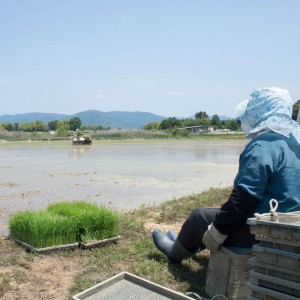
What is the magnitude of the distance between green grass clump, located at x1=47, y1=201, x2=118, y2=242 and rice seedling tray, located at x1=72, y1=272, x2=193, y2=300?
150 centimetres

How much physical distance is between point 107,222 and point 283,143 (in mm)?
2370

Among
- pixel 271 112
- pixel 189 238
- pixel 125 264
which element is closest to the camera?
pixel 271 112

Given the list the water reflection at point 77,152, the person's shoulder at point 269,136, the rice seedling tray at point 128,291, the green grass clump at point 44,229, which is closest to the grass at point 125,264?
the green grass clump at point 44,229

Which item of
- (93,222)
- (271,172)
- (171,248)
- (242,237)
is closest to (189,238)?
(171,248)

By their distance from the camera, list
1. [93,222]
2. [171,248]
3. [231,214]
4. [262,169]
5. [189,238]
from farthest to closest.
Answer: [93,222] < [171,248] < [189,238] < [231,214] < [262,169]

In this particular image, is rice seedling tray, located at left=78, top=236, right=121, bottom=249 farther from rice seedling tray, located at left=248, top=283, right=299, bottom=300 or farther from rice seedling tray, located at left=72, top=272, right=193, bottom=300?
rice seedling tray, located at left=248, top=283, right=299, bottom=300

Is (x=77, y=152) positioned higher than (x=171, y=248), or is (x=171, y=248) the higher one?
(x=171, y=248)

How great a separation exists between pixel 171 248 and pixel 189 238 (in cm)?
35

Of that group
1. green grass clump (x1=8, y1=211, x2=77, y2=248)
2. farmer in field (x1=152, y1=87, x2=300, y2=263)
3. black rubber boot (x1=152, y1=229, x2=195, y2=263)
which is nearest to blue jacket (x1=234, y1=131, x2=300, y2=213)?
farmer in field (x1=152, y1=87, x2=300, y2=263)

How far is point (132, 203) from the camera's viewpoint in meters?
8.38

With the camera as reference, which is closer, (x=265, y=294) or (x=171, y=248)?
(x=265, y=294)

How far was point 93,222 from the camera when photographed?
4465 mm

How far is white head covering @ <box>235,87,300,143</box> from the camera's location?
2893 millimetres

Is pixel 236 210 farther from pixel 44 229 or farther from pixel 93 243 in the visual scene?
pixel 44 229
